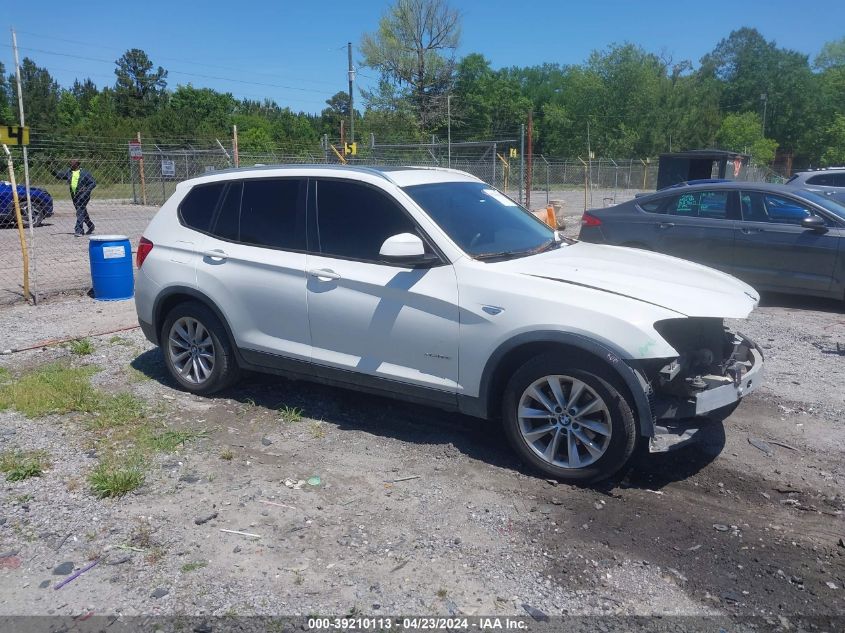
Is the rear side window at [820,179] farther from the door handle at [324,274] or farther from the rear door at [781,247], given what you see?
the door handle at [324,274]

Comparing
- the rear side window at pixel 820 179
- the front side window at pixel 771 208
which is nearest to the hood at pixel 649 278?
the front side window at pixel 771 208

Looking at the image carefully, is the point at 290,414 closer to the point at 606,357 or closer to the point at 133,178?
the point at 606,357

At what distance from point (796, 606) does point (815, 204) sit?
7.00 metres

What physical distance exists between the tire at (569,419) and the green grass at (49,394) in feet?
11.1

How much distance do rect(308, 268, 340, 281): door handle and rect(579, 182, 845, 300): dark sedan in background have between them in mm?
5950

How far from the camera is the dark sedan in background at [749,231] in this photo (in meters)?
8.77

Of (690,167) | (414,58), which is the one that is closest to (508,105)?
(414,58)

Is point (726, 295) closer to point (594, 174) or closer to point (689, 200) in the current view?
point (689, 200)

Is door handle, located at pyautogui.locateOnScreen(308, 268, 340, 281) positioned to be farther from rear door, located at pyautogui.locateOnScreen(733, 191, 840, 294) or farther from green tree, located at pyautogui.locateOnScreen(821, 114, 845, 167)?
green tree, located at pyautogui.locateOnScreen(821, 114, 845, 167)

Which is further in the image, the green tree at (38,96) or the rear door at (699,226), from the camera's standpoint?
the green tree at (38,96)

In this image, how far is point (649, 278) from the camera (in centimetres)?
457

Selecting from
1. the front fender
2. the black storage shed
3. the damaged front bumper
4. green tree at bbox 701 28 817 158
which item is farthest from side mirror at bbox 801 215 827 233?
green tree at bbox 701 28 817 158

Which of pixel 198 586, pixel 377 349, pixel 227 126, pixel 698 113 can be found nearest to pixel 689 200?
pixel 377 349

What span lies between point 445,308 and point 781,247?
6157 millimetres
